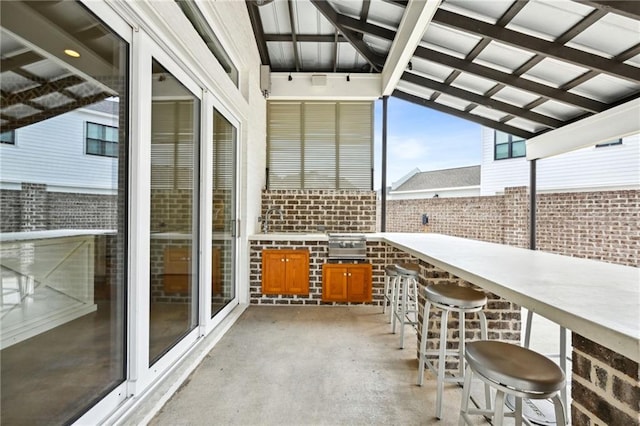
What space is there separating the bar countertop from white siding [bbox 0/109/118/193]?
2.08m

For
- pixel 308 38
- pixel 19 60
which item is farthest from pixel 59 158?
pixel 308 38

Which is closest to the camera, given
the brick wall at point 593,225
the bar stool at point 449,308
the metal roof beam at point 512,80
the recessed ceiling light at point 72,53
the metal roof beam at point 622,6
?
the recessed ceiling light at point 72,53

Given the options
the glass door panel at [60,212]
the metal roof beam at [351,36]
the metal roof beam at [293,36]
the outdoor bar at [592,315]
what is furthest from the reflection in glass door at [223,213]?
the outdoor bar at [592,315]

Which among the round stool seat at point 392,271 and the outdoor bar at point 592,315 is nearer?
the outdoor bar at point 592,315

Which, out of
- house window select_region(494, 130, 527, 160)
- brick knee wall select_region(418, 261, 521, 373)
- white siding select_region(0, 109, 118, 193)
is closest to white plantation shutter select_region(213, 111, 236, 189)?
white siding select_region(0, 109, 118, 193)

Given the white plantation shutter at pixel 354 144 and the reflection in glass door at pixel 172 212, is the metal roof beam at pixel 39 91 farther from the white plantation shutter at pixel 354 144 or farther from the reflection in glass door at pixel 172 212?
the white plantation shutter at pixel 354 144

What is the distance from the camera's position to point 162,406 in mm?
1907

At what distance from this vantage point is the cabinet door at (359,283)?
13.6 ft

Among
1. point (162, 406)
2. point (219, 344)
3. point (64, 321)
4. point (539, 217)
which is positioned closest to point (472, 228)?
point (539, 217)

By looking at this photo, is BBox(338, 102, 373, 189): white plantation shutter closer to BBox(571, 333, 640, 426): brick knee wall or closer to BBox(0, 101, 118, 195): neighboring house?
BBox(0, 101, 118, 195): neighboring house

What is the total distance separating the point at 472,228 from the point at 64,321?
276 inches

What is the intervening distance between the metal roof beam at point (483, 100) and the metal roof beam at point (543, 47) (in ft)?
4.48

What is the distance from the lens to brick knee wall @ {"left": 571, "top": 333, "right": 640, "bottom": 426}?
3.07ft

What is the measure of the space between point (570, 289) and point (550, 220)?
5802 mm
